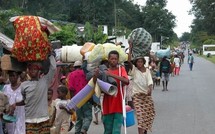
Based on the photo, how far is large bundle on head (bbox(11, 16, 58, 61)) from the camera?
6328 millimetres

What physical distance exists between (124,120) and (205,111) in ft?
23.1

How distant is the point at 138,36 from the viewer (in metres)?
9.30

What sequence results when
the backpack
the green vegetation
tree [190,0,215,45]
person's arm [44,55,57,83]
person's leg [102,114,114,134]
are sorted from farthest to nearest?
tree [190,0,215,45], the backpack, the green vegetation, person's leg [102,114,114,134], person's arm [44,55,57,83]

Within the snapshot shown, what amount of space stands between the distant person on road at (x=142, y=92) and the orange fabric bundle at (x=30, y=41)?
3.00 meters

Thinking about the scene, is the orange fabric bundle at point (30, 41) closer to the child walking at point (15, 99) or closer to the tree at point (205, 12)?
the child walking at point (15, 99)

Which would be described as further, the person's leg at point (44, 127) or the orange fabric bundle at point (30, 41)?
the person's leg at point (44, 127)

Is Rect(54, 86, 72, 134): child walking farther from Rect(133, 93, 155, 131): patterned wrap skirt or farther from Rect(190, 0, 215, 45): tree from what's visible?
Rect(190, 0, 215, 45): tree

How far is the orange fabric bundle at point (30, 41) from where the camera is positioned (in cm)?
633

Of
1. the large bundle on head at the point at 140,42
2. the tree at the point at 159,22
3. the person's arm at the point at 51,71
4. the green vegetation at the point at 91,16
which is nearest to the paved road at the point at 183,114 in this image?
the large bundle on head at the point at 140,42

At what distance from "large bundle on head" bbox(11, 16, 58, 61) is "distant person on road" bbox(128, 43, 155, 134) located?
299 centimetres

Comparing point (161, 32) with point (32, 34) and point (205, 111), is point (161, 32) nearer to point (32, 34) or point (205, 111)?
point (205, 111)

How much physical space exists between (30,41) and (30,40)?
2 centimetres

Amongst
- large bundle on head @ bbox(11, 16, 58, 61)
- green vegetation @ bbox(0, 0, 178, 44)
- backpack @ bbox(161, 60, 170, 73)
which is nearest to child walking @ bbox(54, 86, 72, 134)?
large bundle on head @ bbox(11, 16, 58, 61)

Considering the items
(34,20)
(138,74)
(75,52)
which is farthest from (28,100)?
(75,52)
